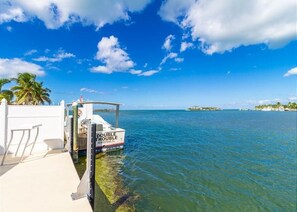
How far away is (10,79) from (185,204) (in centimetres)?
2543

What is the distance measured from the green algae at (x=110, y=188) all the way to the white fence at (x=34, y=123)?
2.42 metres

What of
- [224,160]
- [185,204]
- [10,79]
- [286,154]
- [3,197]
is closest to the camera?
[3,197]

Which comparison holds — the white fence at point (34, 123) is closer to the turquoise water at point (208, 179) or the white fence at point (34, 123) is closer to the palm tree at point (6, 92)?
the turquoise water at point (208, 179)

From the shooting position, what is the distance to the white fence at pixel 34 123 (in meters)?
8.16

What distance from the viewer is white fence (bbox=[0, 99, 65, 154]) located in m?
8.16

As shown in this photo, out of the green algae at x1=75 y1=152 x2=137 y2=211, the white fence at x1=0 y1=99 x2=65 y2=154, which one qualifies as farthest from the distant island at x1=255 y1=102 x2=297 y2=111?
the white fence at x1=0 y1=99 x2=65 y2=154

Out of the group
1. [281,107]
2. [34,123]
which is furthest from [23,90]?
[281,107]

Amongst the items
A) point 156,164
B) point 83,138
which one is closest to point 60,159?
point 83,138

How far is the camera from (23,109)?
340 inches

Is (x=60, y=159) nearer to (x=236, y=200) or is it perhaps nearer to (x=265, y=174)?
(x=236, y=200)

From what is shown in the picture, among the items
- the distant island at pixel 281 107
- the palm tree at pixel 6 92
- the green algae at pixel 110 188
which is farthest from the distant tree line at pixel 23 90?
the distant island at pixel 281 107

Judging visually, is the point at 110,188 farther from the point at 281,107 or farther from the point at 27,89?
the point at 281,107

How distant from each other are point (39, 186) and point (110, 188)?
3484mm

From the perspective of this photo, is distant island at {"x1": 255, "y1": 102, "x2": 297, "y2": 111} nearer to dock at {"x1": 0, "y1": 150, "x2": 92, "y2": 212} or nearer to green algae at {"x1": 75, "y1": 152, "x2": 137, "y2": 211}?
green algae at {"x1": 75, "y1": 152, "x2": 137, "y2": 211}
